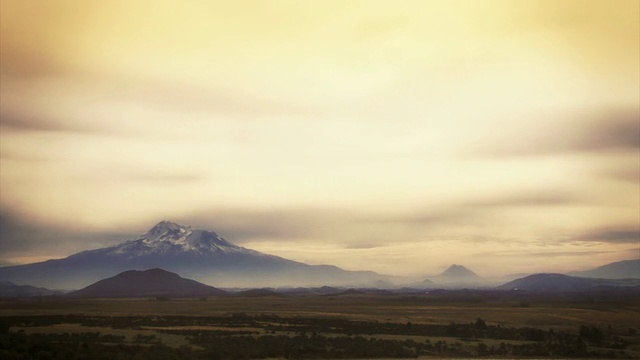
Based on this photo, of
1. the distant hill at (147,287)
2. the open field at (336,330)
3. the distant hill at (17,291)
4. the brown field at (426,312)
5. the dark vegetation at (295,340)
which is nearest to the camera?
the dark vegetation at (295,340)

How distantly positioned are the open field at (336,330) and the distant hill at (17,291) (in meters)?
17.4

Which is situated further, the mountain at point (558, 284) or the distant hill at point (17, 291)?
the mountain at point (558, 284)

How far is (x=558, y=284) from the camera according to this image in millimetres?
119750

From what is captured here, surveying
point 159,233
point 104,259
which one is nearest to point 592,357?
point 104,259

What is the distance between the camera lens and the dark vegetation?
4153 centimetres

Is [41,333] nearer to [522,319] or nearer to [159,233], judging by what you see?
[522,319]

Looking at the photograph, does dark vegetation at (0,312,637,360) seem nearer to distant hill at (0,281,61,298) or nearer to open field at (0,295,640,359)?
open field at (0,295,640,359)

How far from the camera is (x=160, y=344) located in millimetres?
43562

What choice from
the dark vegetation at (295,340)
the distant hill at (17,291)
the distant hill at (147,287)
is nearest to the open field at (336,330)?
the dark vegetation at (295,340)

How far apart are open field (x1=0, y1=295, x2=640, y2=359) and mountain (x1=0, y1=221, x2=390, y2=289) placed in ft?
159

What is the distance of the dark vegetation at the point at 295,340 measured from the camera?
4153cm

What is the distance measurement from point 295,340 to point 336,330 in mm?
6864

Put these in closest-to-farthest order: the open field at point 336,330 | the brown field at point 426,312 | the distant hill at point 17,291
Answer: the open field at point 336,330
the brown field at point 426,312
the distant hill at point 17,291

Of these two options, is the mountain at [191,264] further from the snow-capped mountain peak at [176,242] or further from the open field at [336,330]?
the open field at [336,330]
